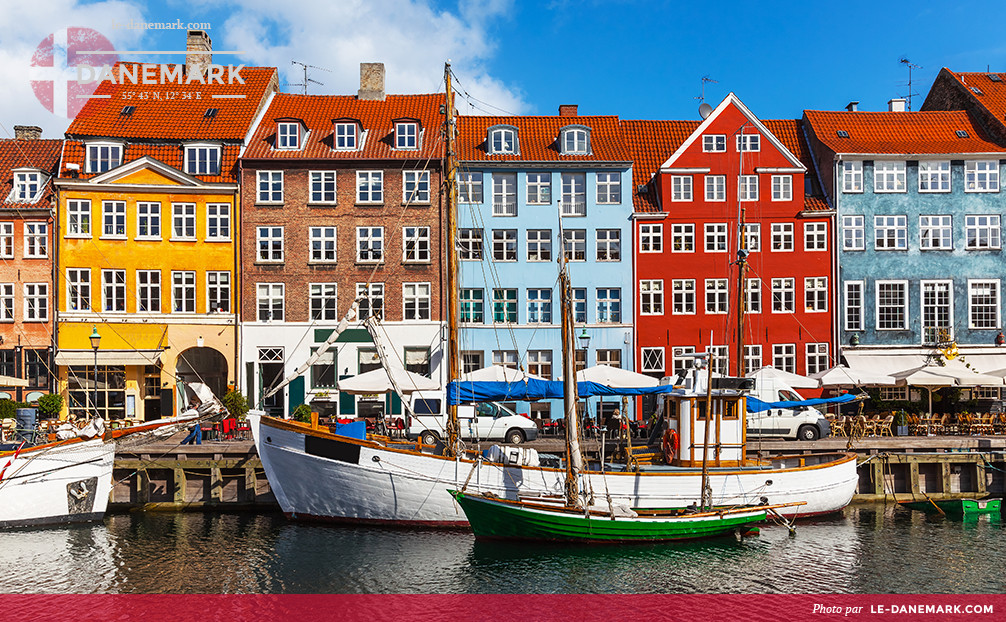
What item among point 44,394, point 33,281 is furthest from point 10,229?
point 44,394

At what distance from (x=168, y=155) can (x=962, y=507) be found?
3365 centimetres

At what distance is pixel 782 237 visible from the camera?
143ft

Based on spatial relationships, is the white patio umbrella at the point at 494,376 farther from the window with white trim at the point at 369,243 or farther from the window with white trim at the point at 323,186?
the window with white trim at the point at 323,186

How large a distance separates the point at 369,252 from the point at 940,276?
25.4 m

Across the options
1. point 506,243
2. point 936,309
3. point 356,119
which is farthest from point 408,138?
point 936,309

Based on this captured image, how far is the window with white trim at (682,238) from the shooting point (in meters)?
43.7

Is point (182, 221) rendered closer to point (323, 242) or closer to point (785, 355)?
point (323, 242)

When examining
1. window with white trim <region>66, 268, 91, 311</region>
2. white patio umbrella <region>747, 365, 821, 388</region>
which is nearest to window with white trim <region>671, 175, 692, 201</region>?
white patio umbrella <region>747, 365, 821, 388</region>

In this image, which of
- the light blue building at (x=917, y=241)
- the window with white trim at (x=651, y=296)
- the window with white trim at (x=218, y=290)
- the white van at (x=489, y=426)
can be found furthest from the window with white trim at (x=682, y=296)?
the window with white trim at (x=218, y=290)

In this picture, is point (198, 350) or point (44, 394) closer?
point (44, 394)

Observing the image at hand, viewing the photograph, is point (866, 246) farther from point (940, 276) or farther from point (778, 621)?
point (778, 621)

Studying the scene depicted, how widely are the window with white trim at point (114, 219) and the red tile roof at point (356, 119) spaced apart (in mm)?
5831

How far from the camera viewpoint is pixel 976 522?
27031 mm

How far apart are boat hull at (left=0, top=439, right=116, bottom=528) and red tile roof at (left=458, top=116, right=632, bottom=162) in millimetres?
21292
